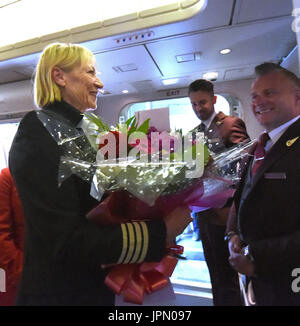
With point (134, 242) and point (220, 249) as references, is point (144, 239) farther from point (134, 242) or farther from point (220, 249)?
point (220, 249)

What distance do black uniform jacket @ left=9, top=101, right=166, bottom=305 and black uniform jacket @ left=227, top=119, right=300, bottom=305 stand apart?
0.60 m

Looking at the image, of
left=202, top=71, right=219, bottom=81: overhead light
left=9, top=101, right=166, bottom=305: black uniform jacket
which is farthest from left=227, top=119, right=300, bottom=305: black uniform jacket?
left=202, top=71, right=219, bottom=81: overhead light

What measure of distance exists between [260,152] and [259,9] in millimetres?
1438

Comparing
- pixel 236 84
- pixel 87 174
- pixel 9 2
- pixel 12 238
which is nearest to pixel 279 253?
pixel 87 174

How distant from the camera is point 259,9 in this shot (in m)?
1.85

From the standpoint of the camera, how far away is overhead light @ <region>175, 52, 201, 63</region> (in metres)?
2.63

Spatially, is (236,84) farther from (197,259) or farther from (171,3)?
(197,259)

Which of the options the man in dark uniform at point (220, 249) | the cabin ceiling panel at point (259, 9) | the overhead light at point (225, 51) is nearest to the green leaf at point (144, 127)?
the man in dark uniform at point (220, 249)

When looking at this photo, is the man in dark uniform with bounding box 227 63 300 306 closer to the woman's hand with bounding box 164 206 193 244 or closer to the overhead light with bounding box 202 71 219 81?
the woman's hand with bounding box 164 206 193 244

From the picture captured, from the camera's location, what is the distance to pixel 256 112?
124 cm

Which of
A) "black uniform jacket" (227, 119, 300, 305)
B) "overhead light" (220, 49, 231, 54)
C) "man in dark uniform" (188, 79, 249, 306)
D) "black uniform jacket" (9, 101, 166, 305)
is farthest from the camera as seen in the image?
"overhead light" (220, 49, 231, 54)

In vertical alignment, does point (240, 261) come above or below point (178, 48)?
below

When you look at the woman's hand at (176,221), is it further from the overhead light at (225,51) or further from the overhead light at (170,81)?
the overhead light at (170,81)

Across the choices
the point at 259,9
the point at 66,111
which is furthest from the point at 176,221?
the point at 259,9
